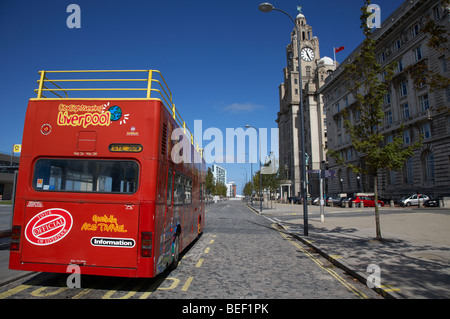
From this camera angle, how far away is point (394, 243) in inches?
392

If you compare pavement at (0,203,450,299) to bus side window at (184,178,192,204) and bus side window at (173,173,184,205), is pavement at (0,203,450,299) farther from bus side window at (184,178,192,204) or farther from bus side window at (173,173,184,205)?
bus side window at (184,178,192,204)

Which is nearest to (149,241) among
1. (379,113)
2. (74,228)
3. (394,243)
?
(74,228)

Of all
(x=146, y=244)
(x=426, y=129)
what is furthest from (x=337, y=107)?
(x=146, y=244)

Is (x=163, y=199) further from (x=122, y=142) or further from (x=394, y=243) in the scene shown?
(x=394, y=243)

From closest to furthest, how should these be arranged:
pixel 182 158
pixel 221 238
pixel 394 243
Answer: pixel 182 158 → pixel 394 243 → pixel 221 238

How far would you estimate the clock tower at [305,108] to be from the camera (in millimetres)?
84250

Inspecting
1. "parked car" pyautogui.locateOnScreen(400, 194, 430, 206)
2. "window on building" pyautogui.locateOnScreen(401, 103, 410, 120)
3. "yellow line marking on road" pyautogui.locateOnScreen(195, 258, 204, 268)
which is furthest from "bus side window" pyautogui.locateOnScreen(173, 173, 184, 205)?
"window on building" pyautogui.locateOnScreen(401, 103, 410, 120)

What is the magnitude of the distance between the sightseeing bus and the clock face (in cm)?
9497

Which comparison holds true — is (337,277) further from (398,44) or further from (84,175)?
(398,44)

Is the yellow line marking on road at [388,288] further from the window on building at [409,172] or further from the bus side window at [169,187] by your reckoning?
the window on building at [409,172]

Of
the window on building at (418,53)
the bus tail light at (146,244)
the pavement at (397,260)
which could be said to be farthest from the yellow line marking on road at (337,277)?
the window on building at (418,53)

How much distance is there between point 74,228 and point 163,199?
158cm

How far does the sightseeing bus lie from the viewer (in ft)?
15.9

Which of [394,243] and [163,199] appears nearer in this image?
[163,199]
